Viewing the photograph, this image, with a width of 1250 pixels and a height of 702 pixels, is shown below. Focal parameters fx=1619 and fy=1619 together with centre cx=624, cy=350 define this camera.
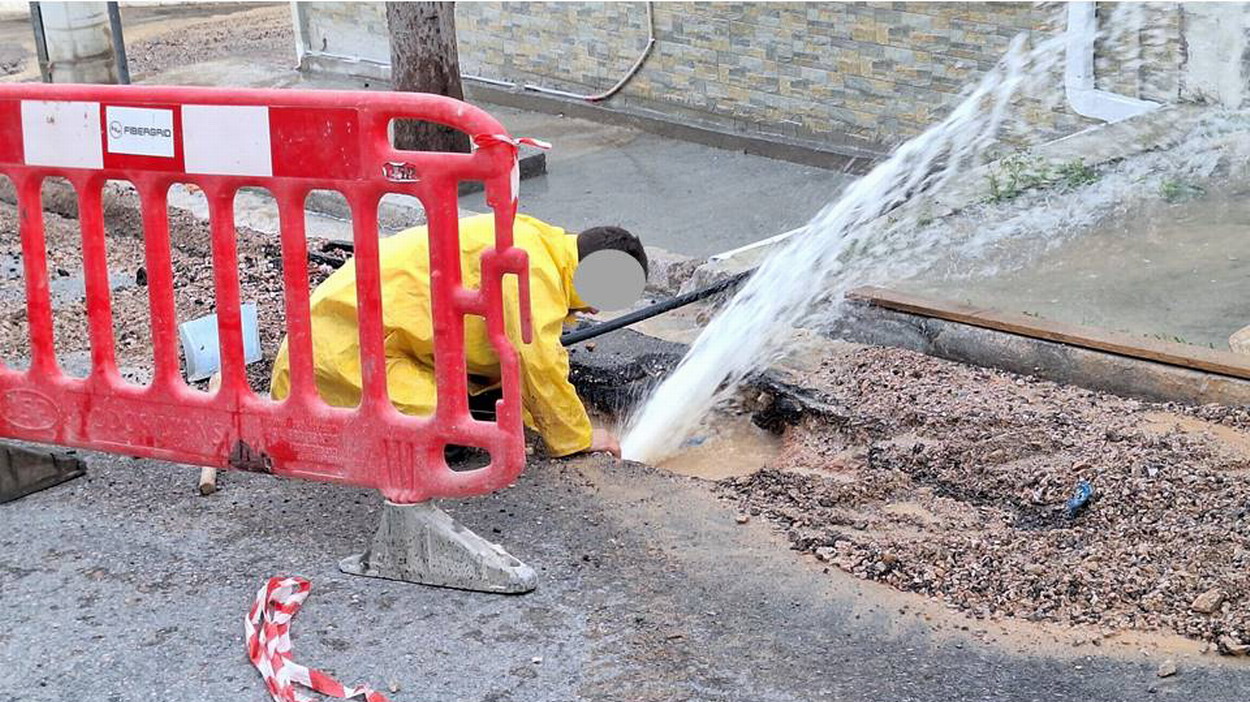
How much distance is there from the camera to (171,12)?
16.5 m

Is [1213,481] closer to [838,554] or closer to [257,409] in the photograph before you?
[838,554]

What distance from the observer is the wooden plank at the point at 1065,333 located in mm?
5316

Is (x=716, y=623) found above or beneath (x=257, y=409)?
beneath

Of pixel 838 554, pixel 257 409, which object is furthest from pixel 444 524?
pixel 838 554

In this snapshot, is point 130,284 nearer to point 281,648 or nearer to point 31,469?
point 31,469

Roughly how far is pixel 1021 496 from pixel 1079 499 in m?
0.18

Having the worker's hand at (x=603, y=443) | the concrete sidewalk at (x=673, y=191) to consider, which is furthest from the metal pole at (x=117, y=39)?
the worker's hand at (x=603, y=443)

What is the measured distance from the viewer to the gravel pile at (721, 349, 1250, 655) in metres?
4.12

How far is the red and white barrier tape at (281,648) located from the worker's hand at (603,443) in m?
1.19

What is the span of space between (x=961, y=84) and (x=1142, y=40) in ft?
3.42

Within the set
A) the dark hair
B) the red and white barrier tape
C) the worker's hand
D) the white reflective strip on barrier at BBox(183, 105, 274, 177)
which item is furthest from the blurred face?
the red and white barrier tape

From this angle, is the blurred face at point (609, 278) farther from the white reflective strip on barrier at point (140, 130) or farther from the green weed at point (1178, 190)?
the green weed at point (1178, 190)

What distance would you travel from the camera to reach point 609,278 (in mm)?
4957

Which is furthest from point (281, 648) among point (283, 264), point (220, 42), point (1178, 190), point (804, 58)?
point (220, 42)
